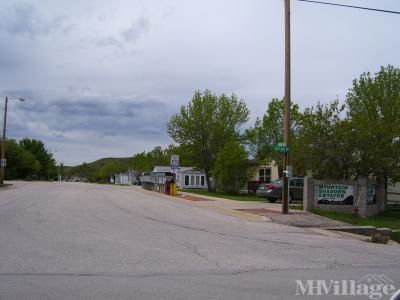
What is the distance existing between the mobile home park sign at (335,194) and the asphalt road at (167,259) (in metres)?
6.83

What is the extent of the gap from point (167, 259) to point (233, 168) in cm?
3113

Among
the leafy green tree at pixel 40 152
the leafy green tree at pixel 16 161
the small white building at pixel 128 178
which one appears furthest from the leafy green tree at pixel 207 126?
the leafy green tree at pixel 40 152

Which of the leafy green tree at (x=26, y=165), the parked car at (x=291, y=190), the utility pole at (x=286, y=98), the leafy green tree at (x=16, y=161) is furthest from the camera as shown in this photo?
the leafy green tree at (x=26, y=165)

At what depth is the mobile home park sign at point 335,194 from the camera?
2242cm

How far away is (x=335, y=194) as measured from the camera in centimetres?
2253

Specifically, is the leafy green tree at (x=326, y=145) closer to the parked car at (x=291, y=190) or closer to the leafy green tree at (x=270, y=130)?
the parked car at (x=291, y=190)

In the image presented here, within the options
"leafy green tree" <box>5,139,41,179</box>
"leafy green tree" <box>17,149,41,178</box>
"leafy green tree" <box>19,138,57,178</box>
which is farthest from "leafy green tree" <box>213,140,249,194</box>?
"leafy green tree" <box>19,138,57,178</box>

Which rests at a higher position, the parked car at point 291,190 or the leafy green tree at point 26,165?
the leafy green tree at point 26,165

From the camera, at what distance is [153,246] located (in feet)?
36.1

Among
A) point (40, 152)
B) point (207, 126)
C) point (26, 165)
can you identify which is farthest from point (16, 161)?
point (207, 126)

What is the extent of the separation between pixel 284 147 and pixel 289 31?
485 cm

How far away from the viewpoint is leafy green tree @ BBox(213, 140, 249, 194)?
40.0 m

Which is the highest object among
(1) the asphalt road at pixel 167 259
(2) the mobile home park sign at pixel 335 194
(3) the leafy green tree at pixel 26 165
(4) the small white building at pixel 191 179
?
(3) the leafy green tree at pixel 26 165

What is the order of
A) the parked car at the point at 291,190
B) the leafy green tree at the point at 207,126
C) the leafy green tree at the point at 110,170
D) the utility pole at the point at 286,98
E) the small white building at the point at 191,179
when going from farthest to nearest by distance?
the leafy green tree at the point at 110,170 → the small white building at the point at 191,179 → the leafy green tree at the point at 207,126 → the parked car at the point at 291,190 → the utility pole at the point at 286,98
